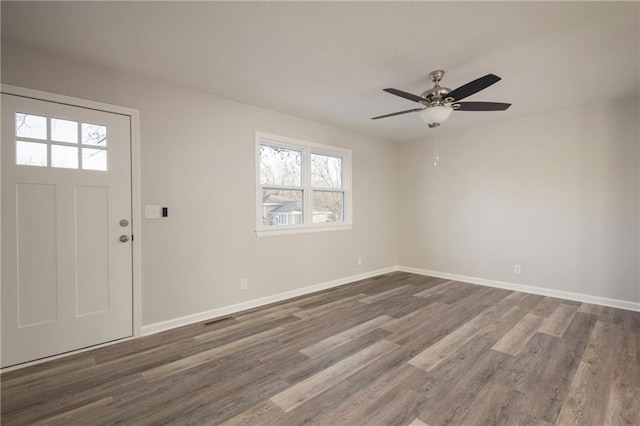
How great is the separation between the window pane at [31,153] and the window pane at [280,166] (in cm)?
213

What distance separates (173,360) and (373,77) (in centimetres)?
323

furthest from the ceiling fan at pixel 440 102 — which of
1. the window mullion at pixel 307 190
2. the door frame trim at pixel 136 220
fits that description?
the door frame trim at pixel 136 220

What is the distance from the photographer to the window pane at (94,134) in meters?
2.62

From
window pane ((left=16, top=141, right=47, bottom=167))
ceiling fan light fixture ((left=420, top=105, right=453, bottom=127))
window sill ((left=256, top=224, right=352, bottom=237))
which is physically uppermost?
ceiling fan light fixture ((left=420, top=105, right=453, bottom=127))

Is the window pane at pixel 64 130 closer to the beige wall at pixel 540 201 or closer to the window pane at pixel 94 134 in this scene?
the window pane at pixel 94 134

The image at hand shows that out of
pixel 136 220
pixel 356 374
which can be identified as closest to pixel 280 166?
pixel 136 220

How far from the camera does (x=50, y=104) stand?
2.45 meters

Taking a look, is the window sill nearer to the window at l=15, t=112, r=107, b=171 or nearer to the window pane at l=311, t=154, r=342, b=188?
the window pane at l=311, t=154, r=342, b=188

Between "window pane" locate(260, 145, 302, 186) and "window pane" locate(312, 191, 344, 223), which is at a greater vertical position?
"window pane" locate(260, 145, 302, 186)

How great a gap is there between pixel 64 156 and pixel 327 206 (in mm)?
3312

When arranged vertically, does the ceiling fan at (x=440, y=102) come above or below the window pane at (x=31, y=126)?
above

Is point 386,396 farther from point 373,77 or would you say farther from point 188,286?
point 373,77

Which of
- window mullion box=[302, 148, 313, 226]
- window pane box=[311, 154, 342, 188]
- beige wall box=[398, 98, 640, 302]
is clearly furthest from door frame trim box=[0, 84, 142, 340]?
beige wall box=[398, 98, 640, 302]

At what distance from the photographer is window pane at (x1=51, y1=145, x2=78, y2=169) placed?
2.47 meters
